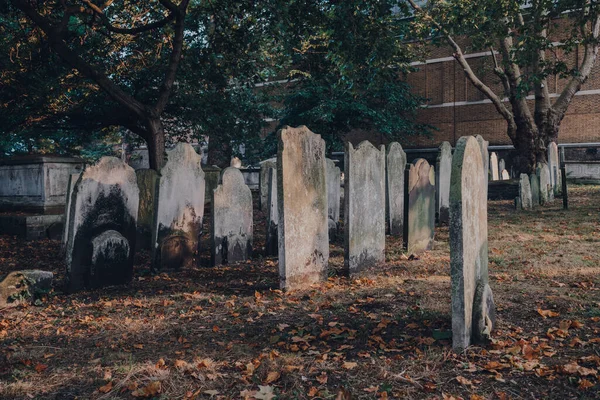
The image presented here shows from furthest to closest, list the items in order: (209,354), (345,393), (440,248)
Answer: (440,248) → (209,354) → (345,393)

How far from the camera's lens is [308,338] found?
441 centimetres

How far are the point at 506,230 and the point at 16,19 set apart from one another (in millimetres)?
13037

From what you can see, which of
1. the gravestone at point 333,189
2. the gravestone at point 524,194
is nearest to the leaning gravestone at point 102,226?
the gravestone at point 333,189

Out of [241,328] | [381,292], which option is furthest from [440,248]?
[241,328]

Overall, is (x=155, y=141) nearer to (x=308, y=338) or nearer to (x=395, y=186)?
(x=395, y=186)

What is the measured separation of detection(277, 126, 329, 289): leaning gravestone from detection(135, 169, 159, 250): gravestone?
400 cm

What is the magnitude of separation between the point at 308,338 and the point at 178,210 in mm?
3842

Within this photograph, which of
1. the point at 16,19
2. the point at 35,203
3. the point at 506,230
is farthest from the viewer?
the point at 16,19

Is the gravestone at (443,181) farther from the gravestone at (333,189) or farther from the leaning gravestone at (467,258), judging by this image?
the leaning gravestone at (467,258)

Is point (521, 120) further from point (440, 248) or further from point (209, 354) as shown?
point (209, 354)

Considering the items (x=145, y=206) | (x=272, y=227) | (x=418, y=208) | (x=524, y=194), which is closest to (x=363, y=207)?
(x=418, y=208)

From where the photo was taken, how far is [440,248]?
8.73 meters

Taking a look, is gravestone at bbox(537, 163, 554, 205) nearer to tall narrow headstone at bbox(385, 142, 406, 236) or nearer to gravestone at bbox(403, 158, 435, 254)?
tall narrow headstone at bbox(385, 142, 406, 236)

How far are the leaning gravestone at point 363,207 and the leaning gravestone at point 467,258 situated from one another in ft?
8.91
